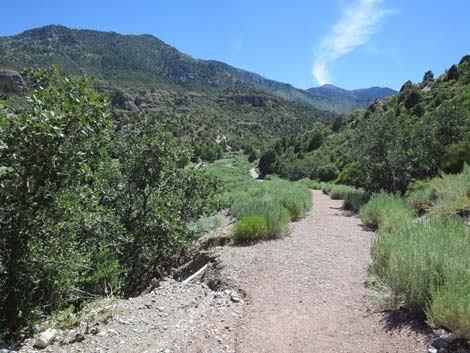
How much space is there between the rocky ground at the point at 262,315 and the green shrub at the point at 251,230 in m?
0.91

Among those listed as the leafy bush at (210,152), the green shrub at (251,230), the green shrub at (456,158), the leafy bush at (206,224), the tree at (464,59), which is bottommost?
the leafy bush at (206,224)

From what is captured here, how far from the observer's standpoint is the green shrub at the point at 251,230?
7.46 meters

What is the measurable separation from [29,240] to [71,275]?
3.45ft

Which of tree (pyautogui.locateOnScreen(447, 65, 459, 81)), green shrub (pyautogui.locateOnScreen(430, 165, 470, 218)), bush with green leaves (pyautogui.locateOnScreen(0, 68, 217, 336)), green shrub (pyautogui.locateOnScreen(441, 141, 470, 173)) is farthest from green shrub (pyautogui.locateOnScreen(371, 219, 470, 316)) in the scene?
tree (pyautogui.locateOnScreen(447, 65, 459, 81))

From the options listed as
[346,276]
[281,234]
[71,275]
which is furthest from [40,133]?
[281,234]

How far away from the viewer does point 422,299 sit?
11.2 ft

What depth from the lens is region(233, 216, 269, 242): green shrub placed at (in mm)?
7457

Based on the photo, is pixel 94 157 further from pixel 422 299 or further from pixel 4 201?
pixel 422 299

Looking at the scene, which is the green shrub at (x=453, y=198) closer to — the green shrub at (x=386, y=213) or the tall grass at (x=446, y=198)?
the tall grass at (x=446, y=198)

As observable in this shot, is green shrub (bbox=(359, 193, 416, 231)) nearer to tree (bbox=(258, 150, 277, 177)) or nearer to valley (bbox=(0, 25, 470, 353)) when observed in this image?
valley (bbox=(0, 25, 470, 353))

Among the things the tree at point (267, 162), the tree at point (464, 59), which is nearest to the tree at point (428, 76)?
the tree at point (464, 59)

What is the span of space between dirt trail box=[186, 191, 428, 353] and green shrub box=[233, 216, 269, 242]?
34cm

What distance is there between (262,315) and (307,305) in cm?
64

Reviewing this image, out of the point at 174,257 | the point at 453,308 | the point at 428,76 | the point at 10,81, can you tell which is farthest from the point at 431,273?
the point at 10,81
